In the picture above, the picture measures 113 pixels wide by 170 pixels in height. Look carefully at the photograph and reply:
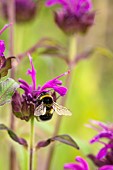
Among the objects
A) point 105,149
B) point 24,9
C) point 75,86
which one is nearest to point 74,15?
point 24,9

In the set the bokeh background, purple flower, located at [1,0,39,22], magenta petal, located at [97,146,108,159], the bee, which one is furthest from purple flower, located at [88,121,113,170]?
purple flower, located at [1,0,39,22]

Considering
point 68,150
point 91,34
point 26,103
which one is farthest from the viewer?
point 91,34

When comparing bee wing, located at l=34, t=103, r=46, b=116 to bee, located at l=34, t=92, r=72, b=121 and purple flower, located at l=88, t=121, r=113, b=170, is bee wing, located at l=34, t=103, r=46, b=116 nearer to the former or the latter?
bee, located at l=34, t=92, r=72, b=121

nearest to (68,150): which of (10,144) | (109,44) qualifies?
(10,144)

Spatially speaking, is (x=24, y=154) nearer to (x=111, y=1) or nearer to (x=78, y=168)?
(x=78, y=168)

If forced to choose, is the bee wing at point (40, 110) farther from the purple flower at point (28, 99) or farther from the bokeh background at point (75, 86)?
the bokeh background at point (75, 86)

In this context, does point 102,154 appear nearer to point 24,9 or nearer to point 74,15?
point 74,15
